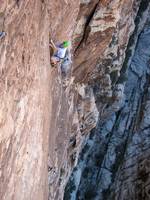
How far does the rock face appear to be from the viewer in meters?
4.88

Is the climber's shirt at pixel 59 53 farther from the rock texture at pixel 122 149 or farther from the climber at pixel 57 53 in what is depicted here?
the rock texture at pixel 122 149

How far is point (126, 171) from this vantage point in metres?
15.8

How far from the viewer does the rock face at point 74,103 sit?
488cm

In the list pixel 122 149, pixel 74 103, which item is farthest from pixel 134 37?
pixel 74 103

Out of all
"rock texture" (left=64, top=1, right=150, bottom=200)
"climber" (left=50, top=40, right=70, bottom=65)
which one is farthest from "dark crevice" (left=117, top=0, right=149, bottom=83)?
"climber" (left=50, top=40, right=70, bottom=65)

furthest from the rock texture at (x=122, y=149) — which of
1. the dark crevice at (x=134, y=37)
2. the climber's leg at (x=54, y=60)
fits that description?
the climber's leg at (x=54, y=60)

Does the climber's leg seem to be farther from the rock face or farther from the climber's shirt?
the rock face

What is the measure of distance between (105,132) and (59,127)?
9219mm

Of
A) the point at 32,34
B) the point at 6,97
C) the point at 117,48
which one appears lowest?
the point at 117,48

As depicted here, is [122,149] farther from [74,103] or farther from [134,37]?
[74,103]

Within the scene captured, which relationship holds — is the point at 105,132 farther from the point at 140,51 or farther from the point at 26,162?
the point at 26,162

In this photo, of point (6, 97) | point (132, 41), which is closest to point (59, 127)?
point (6, 97)

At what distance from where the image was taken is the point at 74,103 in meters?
10.5

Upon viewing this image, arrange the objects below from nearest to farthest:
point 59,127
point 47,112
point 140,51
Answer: point 47,112 → point 59,127 → point 140,51
